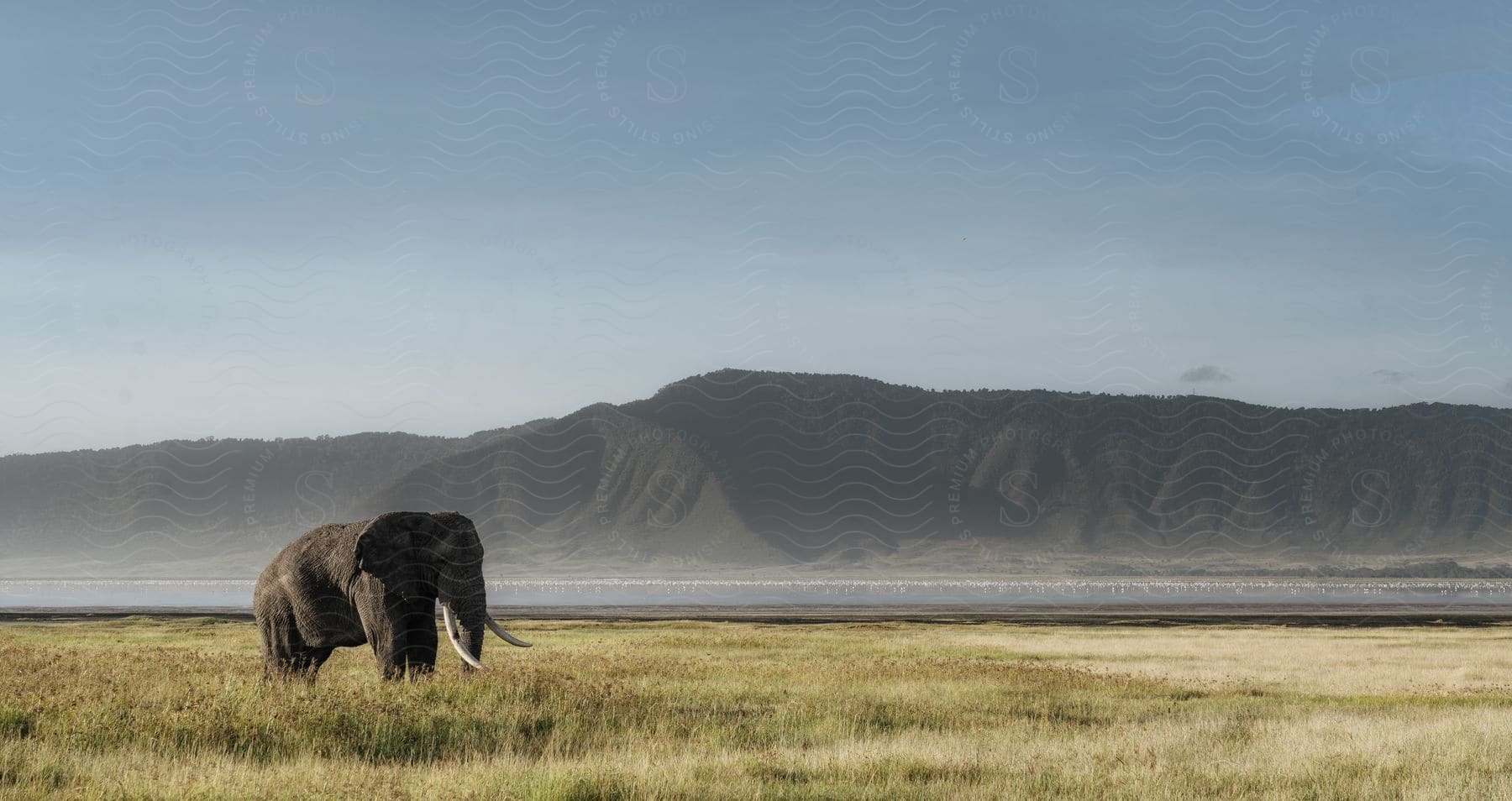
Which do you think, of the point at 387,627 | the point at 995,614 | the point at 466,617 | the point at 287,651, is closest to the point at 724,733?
the point at 466,617

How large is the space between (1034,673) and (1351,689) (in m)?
6.71

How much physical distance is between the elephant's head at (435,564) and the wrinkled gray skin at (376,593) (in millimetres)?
14

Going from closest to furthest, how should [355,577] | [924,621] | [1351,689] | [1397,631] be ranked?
[355,577] → [1351,689] → [1397,631] → [924,621]

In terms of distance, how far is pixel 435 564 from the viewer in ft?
69.3

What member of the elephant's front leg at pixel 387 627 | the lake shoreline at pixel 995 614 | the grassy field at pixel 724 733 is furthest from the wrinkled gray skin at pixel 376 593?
the lake shoreline at pixel 995 614

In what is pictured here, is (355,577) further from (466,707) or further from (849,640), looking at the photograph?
(849,640)

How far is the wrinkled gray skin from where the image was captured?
20328mm

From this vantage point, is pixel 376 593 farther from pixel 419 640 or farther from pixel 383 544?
pixel 419 640

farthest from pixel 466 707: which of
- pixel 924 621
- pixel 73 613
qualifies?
pixel 73 613

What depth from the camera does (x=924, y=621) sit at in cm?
7925

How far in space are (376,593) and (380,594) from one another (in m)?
0.10

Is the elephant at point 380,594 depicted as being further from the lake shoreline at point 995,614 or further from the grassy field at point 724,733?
the lake shoreline at point 995,614

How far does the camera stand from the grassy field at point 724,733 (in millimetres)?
13266

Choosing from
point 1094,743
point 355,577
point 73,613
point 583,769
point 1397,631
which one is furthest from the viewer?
point 73,613
